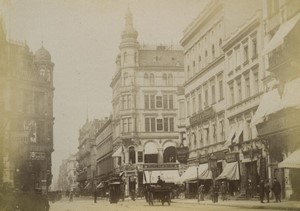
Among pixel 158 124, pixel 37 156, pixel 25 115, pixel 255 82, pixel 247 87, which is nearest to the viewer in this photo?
pixel 25 115

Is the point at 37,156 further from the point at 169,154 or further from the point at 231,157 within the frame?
the point at 169,154

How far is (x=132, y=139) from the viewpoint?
135 ft

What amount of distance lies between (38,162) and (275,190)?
→ 7.43 m

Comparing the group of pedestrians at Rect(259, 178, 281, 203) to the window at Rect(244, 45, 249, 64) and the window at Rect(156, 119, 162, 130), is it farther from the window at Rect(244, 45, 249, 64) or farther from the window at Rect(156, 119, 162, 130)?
the window at Rect(156, 119, 162, 130)

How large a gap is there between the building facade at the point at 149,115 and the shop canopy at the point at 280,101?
55.9 feet

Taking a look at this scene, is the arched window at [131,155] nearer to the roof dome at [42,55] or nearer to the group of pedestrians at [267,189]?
the group of pedestrians at [267,189]

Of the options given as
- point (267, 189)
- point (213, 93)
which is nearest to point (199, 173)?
point (213, 93)

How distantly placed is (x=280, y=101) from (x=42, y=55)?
6.24 meters

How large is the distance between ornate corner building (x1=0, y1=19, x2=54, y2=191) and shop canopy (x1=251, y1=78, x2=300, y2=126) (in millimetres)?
5145

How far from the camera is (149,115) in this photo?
135ft

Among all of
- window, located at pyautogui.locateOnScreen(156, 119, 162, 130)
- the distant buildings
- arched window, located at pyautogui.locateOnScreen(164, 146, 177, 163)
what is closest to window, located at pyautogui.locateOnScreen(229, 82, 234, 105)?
window, located at pyautogui.locateOnScreen(156, 119, 162, 130)

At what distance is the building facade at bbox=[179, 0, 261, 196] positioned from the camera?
84.3 feet

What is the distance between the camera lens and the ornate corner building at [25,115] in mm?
12533

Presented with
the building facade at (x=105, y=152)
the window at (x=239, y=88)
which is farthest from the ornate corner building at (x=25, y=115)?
the building facade at (x=105, y=152)
